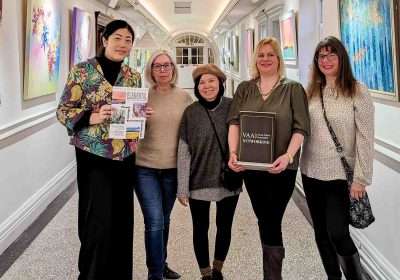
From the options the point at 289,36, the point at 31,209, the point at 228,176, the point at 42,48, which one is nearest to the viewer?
the point at 228,176

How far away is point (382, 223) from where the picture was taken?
266cm

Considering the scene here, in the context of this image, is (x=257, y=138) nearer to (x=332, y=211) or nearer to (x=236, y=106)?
(x=236, y=106)

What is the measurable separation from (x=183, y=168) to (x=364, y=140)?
0.97 meters

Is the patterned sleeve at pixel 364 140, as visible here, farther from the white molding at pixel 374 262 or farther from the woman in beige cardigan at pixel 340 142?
the white molding at pixel 374 262

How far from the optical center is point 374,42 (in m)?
2.51

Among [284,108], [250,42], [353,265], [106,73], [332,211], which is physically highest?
[250,42]

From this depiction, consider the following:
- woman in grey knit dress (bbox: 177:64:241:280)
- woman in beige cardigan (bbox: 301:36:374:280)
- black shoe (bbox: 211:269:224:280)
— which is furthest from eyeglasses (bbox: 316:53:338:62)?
black shoe (bbox: 211:269:224:280)

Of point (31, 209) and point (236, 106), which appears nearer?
point (236, 106)

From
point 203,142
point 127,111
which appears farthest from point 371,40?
point 127,111

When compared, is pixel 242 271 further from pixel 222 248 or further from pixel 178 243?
pixel 178 243

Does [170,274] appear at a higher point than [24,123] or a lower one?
lower

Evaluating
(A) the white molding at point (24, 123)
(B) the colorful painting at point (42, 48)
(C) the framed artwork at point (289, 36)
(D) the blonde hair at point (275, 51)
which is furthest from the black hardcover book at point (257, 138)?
(C) the framed artwork at point (289, 36)

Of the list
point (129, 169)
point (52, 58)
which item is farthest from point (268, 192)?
point (52, 58)

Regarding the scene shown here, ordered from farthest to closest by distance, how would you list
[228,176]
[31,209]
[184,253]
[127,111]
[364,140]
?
1. [31,209]
2. [184,253]
3. [228,176]
4. [127,111]
5. [364,140]
